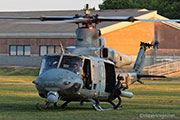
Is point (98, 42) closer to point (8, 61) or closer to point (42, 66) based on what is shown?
point (42, 66)

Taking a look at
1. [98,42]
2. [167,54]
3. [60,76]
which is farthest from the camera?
[167,54]

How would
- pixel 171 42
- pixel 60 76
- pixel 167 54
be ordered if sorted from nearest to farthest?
pixel 60 76
pixel 167 54
pixel 171 42

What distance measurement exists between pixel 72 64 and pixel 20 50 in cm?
5347

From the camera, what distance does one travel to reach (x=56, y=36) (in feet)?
225

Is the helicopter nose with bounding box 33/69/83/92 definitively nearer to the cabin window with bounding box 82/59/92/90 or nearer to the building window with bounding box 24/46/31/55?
the cabin window with bounding box 82/59/92/90

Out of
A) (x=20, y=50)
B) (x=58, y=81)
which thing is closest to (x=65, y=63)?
(x=58, y=81)

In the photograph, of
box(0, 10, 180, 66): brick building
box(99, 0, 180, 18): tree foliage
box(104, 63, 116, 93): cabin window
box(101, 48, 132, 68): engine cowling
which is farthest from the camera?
box(99, 0, 180, 18): tree foliage

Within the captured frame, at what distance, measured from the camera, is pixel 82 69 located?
2038 centimetres

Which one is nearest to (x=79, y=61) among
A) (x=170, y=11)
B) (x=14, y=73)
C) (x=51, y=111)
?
(x=51, y=111)

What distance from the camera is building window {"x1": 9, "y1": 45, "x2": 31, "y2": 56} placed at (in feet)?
238

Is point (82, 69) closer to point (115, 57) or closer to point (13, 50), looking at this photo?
point (115, 57)

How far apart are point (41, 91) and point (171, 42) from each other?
57877mm

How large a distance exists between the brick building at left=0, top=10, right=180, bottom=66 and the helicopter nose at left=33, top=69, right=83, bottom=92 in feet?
157

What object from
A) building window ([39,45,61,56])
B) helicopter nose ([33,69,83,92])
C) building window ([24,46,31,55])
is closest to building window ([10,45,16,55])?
building window ([24,46,31,55])
